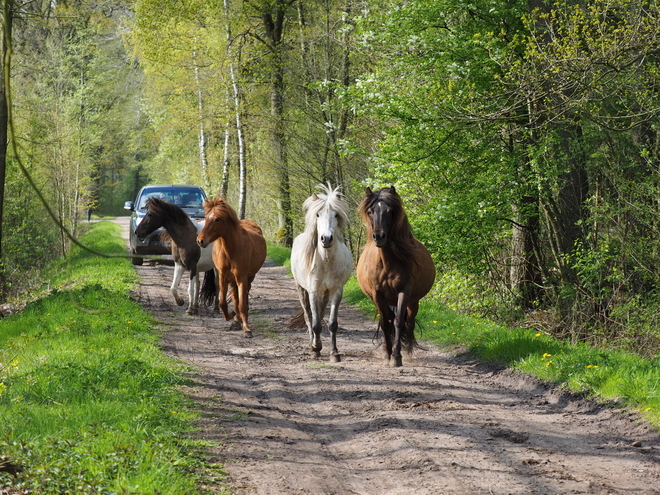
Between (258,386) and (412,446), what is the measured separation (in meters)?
2.71

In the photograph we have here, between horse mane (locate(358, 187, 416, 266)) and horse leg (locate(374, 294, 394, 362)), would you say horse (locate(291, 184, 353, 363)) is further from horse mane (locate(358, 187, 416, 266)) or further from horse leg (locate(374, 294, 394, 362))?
horse leg (locate(374, 294, 394, 362))

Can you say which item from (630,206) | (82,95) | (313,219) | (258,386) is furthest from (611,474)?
(82,95)

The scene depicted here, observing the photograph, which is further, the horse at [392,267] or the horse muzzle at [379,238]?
the horse at [392,267]

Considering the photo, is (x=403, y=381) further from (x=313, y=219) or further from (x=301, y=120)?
(x=301, y=120)

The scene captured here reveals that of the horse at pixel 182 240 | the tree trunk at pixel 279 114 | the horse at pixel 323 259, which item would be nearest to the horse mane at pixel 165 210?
the horse at pixel 182 240

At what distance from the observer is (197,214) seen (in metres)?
20.2

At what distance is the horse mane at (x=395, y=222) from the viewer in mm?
8805

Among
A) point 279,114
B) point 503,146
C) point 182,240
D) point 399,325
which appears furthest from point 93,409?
point 279,114

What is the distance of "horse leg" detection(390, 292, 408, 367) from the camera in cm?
873

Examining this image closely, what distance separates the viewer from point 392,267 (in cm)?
895

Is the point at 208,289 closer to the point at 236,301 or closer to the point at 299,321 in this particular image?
the point at 236,301

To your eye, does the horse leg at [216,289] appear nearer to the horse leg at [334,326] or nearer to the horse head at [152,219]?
the horse head at [152,219]

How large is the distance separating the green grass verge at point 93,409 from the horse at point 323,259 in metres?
2.17

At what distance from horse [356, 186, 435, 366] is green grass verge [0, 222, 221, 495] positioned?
263 centimetres
